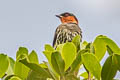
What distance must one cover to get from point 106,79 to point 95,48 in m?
Answer: 0.26

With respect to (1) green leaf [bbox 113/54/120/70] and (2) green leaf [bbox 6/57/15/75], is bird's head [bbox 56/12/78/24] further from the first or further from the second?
(1) green leaf [bbox 113/54/120/70]

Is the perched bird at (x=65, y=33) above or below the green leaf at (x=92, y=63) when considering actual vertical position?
below

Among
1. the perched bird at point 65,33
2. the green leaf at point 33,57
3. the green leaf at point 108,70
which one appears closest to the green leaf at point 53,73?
the green leaf at point 33,57

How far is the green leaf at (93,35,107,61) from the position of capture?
5.67 ft

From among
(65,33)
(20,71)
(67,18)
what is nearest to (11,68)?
(20,71)

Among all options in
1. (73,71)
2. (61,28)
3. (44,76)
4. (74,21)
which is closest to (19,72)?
(44,76)

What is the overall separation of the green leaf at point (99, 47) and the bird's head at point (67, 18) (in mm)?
7126

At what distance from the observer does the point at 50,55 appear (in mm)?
1629

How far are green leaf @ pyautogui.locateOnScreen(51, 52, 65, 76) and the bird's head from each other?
23.9 ft

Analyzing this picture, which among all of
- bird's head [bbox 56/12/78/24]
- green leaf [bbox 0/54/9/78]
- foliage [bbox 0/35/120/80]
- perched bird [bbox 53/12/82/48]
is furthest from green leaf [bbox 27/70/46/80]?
bird's head [bbox 56/12/78/24]

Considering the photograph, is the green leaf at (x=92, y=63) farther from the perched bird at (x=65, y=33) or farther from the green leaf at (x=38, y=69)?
the perched bird at (x=65, y=33)

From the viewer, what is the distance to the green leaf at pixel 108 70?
59.4 inches

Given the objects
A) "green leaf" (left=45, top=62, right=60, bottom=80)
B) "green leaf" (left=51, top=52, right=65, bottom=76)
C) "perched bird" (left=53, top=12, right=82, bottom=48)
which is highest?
"green leaf" (left=51, top=52, right=65, bottom=76)

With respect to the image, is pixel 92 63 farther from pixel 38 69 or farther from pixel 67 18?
pixel 67 18
